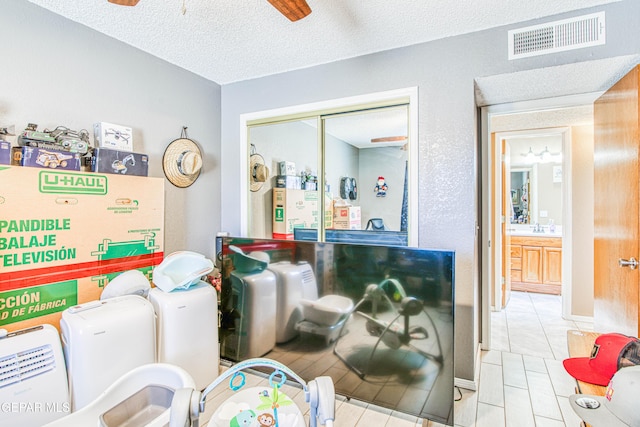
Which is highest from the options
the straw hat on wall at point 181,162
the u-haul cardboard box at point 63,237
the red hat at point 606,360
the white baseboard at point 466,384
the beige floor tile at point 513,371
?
the straw hat on wall at point 181,162

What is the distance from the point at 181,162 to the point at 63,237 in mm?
1012

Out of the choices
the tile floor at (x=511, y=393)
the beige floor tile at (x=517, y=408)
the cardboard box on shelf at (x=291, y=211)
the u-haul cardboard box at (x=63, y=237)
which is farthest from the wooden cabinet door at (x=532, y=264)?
the u-haul cardboard box at (x=63, y=237)

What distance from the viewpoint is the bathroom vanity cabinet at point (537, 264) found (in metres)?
4.64

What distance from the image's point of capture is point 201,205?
2988mm

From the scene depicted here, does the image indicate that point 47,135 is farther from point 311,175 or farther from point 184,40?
point 311,175

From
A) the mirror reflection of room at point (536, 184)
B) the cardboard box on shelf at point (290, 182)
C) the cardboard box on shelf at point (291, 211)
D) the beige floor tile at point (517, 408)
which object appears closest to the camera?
the beige floor tile at point (517, 408)

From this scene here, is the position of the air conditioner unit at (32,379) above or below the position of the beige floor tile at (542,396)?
above

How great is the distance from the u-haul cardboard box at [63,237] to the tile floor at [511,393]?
44.7 inches

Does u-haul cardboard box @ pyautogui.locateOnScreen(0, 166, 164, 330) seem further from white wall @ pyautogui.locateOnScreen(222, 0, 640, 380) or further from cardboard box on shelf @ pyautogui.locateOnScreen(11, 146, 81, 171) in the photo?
white wall @ pyautogui.locateOnScreen(222, 0, 640, 380)

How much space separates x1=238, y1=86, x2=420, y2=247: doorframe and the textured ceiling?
34cm

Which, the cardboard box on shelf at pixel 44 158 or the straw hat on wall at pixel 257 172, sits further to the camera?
the straw hat on wall at pixel 257 172

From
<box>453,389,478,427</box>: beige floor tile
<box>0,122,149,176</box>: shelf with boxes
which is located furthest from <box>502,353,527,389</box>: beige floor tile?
<box>0,122,149,176</box>: shelf with boxes

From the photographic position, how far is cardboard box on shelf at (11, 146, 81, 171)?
5.88 feet

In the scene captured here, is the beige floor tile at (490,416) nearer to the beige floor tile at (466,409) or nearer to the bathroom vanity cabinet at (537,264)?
the beige floor tile at (466,409)
